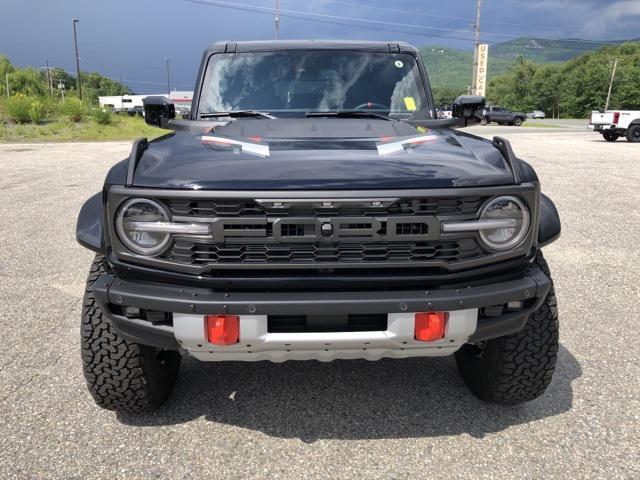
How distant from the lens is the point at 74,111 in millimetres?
33469

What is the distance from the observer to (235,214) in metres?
2.08

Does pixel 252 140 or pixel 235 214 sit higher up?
pixel 252 140

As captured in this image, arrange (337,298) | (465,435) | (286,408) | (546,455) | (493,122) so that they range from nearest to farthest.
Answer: (337,298)
(546,455)
(465,435)
(286,408)
(493,122)

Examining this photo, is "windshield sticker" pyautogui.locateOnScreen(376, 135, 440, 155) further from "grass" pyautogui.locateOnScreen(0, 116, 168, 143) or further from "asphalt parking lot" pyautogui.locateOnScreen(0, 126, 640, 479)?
"grass" pyautogui.locateOnScreen(0, 116, 168, 143)

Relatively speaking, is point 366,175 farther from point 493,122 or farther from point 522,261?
point 493,122

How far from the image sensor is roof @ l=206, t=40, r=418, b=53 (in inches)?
152

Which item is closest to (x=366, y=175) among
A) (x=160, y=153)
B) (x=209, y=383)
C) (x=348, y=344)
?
(x=348, y=344)

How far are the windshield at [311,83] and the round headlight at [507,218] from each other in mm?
1519

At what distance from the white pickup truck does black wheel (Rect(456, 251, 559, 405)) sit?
21.7m

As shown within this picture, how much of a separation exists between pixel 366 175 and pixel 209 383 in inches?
59.3

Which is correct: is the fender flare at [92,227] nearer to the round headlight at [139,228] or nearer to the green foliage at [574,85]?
the round headlight at [139,228]

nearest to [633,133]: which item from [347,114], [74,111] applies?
[347,114]

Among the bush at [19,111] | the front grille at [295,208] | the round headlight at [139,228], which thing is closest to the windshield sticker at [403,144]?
the front grille at [295,208]

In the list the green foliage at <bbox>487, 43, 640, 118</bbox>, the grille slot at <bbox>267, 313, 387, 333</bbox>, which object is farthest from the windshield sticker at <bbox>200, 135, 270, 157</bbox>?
the green foliage at <bbox>487, 43, 640, 118</bbox>
